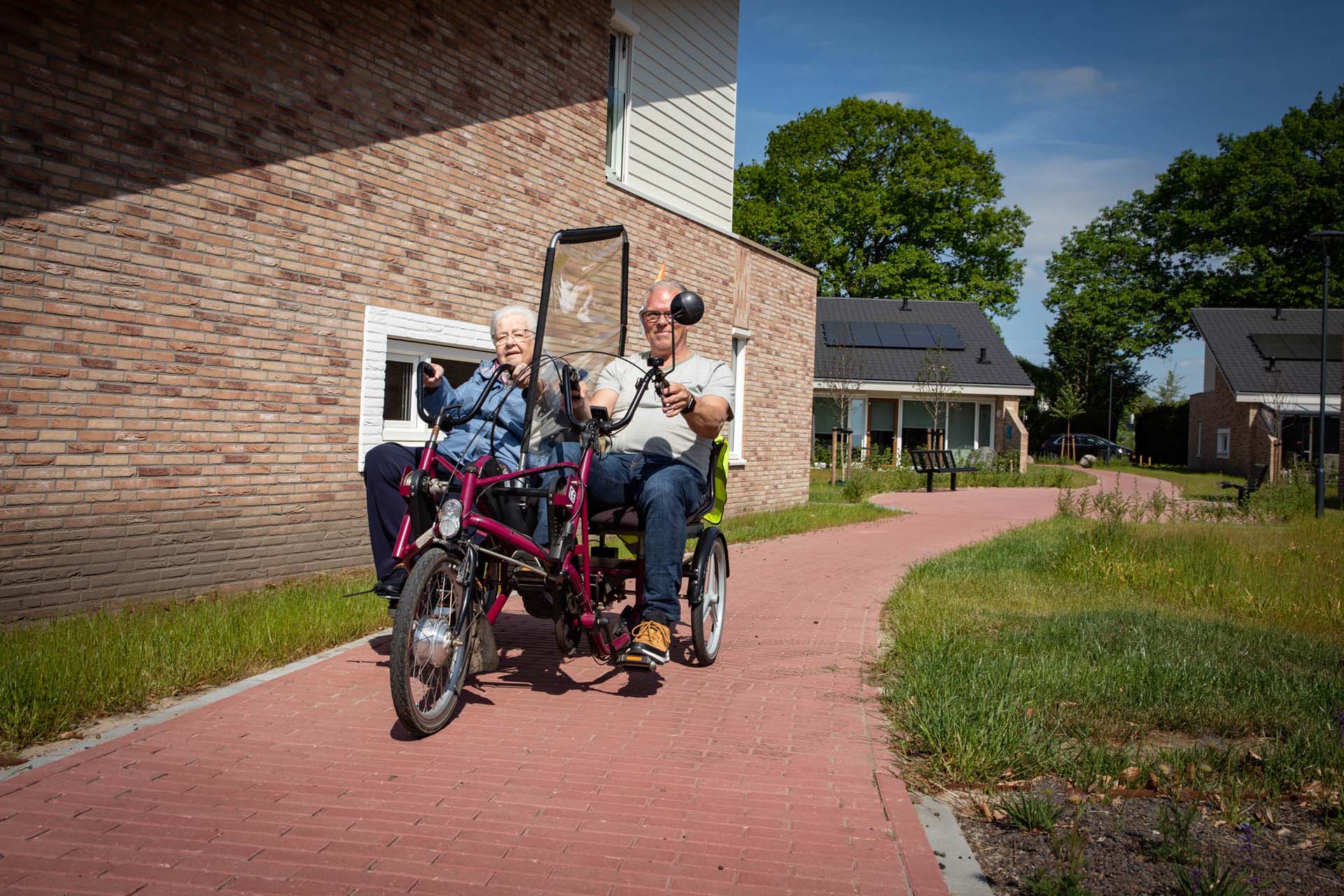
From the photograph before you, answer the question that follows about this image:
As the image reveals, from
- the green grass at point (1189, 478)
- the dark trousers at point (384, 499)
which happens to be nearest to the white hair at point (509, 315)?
the dark trousers at point (384, 499)

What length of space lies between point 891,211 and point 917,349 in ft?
35.6

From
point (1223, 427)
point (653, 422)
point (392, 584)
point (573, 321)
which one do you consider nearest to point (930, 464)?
point (653, 422)

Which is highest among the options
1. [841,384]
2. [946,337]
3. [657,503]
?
[946,337]

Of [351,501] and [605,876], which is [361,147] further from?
[605,876]

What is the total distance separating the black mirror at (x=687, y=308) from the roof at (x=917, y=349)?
29885 millimetres

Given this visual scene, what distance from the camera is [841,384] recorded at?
30.8 m

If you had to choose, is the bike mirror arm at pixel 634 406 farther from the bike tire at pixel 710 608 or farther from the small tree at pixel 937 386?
the small tree at pixel 937 386

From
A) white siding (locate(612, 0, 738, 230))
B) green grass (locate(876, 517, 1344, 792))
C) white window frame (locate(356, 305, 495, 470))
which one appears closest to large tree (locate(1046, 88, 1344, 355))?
white siding (locate(612, 0, 738, 230))

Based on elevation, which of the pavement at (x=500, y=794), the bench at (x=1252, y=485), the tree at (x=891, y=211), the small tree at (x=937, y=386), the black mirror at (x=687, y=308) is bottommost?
the pavement at (x=500, y=794)

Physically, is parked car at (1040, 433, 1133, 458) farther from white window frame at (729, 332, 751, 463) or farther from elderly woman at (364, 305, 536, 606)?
elderly woman at (364, 305, 536, 606)

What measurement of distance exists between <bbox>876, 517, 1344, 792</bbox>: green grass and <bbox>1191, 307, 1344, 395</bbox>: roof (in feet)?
115

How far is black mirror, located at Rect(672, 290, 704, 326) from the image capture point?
4.44m

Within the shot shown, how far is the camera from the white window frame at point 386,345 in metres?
8.89

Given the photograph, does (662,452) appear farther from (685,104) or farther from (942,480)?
(942,480)
